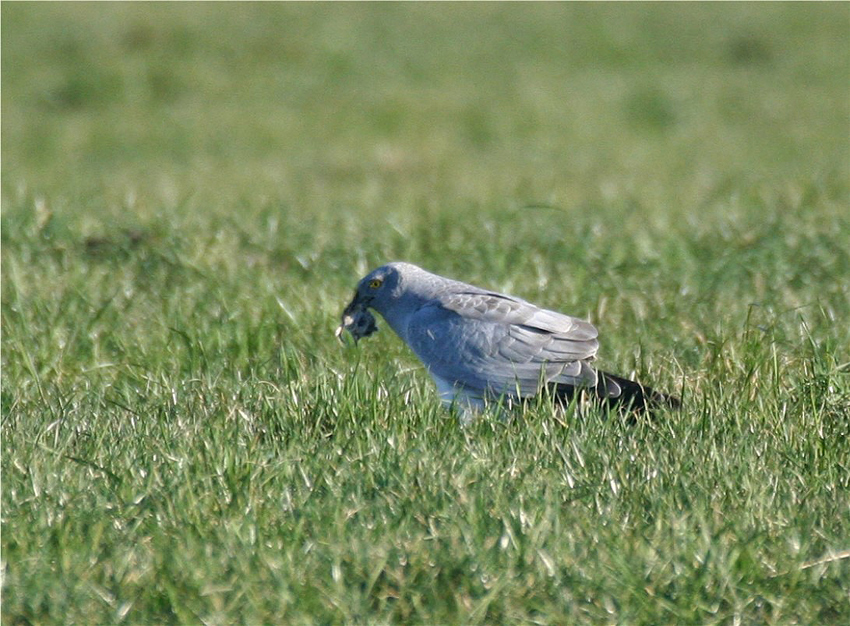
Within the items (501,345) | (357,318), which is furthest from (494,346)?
(357,318)

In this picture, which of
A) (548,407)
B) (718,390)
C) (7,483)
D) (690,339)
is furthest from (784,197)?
(7,483)

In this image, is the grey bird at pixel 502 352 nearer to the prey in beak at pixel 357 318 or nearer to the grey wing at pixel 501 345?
the grey wing at pixel 501 345

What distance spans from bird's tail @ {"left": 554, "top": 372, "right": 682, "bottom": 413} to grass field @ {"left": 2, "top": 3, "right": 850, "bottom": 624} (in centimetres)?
7

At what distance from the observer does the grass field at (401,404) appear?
2715mm

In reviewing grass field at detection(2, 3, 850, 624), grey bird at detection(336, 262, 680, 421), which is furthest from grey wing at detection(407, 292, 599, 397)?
grass field at detection(2, 3, 850, 624)

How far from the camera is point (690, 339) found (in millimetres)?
4844

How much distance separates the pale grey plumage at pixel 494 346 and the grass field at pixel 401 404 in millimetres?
214

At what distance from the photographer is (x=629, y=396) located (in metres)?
3.84

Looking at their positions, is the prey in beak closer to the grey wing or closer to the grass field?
the grass field

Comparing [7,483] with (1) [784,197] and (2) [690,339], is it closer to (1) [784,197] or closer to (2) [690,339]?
(2) [690,339]

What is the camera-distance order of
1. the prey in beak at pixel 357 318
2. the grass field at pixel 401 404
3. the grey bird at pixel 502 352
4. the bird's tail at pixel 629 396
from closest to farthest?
the grass field at pixel 401 404 < the bird's tail at pixel 629 396 < the grey bird at pixel 502 352 < the prey in beak at pixel 357 318

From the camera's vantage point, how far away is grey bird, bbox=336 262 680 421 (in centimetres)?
397

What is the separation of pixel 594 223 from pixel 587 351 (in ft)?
8.75

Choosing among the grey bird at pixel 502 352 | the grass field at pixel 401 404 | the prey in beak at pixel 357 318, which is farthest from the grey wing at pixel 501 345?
the prey in beak at pixel 357 318
